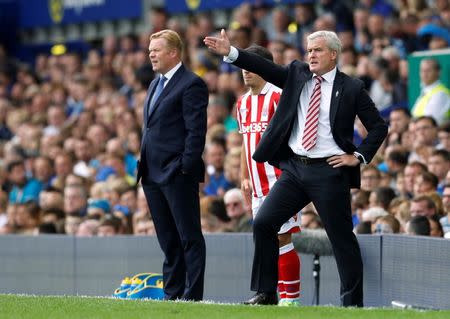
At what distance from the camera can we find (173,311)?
30.4 feet

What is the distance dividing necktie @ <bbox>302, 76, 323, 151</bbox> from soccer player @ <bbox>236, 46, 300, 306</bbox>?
92 cm

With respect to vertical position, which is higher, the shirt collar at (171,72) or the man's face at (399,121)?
the shirt collar at (171,72)

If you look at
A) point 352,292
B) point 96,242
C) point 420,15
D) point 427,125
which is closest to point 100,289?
point 96,242

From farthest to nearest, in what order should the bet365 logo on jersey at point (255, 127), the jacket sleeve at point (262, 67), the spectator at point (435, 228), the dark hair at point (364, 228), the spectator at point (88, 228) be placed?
the spectator at point (88, 228)
the dark hair at point (364, 228)
the spectator at point (435, 228)
the bet365 logo on jersey at point (255, 127)
the jacket sleeve at point (262, 67)

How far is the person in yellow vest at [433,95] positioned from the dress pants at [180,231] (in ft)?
17.8

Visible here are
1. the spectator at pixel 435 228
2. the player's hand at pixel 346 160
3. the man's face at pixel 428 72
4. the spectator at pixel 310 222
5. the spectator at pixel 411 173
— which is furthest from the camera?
the man's face at pixel 428 72

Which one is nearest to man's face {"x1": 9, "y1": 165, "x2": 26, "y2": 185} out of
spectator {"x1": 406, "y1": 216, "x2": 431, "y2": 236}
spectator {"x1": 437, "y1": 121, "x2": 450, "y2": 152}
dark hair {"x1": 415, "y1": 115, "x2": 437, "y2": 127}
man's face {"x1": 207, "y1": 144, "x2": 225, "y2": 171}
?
man's face {"x1": 207, "y1": 144, "x2": 225, "y2": 171}

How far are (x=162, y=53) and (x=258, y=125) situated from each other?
95 cm

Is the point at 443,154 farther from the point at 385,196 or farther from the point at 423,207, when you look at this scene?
the point at 423,207

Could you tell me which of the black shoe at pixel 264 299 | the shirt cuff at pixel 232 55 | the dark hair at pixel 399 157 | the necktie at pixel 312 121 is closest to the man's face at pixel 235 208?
the dark hair at pixel 399 157

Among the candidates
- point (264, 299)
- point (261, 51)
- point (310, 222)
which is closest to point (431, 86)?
point (310, 222)

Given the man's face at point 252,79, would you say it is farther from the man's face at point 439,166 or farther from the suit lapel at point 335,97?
the man's face at point 439,166

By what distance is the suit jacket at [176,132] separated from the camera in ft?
34.6

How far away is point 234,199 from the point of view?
14.2 m
